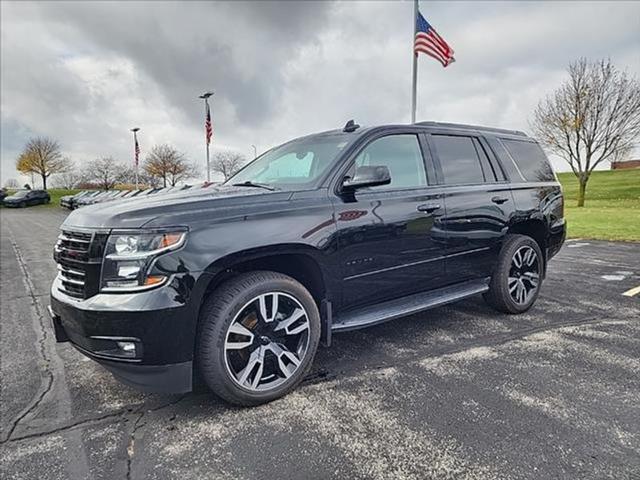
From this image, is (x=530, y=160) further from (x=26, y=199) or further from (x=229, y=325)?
(x=26, y=199)

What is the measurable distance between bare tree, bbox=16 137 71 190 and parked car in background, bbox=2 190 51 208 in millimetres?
11087

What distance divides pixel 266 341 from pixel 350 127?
1914 millimetres

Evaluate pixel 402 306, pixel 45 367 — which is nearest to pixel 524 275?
pixel 402 306

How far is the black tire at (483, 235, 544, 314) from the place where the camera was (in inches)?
166

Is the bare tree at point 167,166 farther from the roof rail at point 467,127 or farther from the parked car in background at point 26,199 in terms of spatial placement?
the roof rail at point 467,127

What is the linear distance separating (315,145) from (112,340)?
2.21 meters

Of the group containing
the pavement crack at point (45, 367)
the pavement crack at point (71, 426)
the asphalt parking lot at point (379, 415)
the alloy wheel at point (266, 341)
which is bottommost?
the pavement crack at point (45, 367)

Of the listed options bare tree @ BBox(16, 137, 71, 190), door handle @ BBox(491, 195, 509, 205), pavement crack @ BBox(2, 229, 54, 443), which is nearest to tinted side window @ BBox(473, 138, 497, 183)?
door handle @ BBox(491, 195, 509, 205)

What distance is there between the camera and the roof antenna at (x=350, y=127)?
3.54 meters

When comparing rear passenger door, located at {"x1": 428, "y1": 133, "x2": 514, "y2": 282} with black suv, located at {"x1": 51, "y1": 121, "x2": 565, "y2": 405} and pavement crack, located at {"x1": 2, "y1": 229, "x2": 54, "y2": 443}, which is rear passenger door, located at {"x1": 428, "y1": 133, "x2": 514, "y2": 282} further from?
pavement crack, located at {"x1": 2, "y1": 229, "x2": 54, "y2": 443}

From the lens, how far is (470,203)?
386cm

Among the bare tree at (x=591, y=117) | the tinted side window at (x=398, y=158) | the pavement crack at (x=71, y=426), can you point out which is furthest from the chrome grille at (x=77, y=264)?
the bare tree at (x=591, y=117)

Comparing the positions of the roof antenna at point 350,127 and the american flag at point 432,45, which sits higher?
the american flag at point 432,45

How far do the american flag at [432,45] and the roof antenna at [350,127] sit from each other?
1065 centimetres
